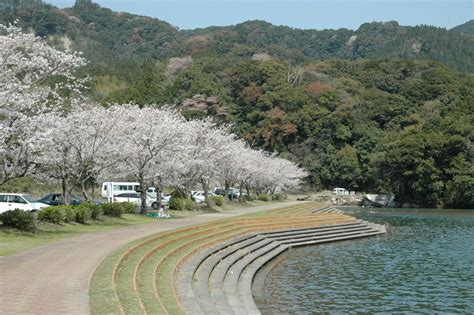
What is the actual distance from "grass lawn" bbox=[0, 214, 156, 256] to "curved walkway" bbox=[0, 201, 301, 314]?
2.64 ft

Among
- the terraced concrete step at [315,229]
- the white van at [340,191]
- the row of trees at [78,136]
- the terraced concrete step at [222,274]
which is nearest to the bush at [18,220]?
the row of trees at [78,136]

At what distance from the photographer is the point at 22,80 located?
963 inches

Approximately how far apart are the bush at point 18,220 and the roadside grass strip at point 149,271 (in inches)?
227

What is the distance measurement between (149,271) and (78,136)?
18.4 m

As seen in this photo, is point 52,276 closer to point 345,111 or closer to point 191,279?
point 191,279

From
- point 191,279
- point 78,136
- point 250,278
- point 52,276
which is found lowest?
point 250,278

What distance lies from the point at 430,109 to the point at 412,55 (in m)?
86.3

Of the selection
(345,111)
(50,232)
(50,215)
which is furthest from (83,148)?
(345,111)

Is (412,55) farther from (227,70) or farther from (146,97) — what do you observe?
(146,97)

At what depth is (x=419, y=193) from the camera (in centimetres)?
9425

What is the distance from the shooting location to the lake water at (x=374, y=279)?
17.7 metres

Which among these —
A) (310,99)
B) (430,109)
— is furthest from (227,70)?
(430,109)

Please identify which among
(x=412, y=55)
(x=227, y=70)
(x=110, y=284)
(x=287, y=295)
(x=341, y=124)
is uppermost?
(x=412, y=55)

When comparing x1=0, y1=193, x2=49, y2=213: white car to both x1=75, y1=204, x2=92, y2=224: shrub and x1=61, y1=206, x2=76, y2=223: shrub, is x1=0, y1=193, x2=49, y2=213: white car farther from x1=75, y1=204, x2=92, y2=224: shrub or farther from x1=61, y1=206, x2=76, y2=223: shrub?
x1=61, y1=206, x2=76, y2=223: shrub
